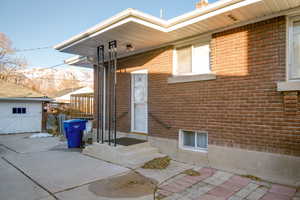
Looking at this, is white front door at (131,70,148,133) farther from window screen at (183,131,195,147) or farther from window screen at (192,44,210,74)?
window screen at (192,44,210,74)

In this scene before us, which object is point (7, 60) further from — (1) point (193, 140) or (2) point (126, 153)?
(1) point (193, 140)

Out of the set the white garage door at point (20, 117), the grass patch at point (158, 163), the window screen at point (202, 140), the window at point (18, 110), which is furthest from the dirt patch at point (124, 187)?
the window at point (18, 110)

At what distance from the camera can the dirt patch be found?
3420mm

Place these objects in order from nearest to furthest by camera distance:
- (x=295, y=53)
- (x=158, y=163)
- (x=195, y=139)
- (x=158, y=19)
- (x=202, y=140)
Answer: (x=295, y=53)
(x=158, y=19)
(x=158, y=163)
(x=202, y=140)
(x=195, y=139)

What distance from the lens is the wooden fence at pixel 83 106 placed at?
11.0 m

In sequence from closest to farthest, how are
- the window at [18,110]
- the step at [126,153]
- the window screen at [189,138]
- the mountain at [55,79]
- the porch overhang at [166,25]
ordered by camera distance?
the porch overhang at [166,25]
the step at [126,153]
the window screen at [189,138]
the window at [18,110]
the mountain at [55,79]

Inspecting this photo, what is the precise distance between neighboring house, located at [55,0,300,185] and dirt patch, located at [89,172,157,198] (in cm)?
169

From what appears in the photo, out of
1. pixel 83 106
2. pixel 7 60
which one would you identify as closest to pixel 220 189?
pixel 83 106

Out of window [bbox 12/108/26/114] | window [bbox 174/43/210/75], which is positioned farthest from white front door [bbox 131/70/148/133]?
window [bbox 12/108/26/114]

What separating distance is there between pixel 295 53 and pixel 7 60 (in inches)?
1228

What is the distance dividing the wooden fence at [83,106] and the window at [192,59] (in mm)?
6673

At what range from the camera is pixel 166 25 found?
4.75 m

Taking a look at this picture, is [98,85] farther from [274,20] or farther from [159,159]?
[274,20]

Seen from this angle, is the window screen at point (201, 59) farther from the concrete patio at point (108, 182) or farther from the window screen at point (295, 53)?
the concrete patio at point (108, 182)
